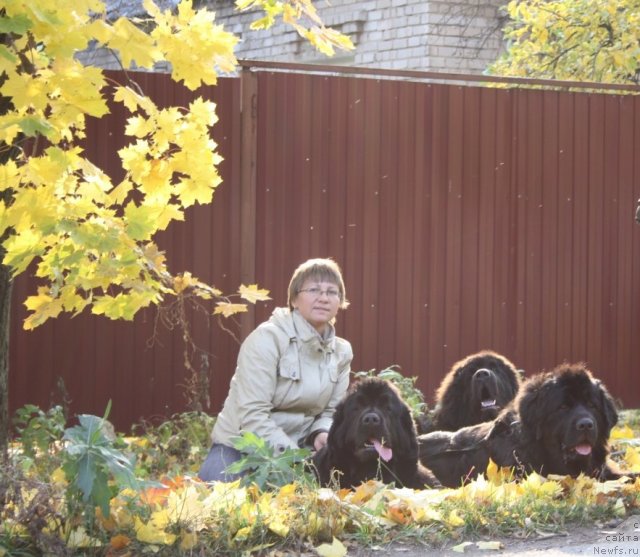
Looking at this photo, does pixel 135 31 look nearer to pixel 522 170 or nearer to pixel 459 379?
pixel 459 379

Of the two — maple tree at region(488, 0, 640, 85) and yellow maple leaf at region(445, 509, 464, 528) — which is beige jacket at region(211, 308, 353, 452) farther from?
maple tree at region(488, 0, 640, 85)

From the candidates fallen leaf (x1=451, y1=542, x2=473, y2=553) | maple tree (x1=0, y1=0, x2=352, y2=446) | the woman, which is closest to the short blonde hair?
the woman

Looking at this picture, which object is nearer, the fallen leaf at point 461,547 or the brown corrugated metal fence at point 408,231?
the fallen leaf at point 461,547

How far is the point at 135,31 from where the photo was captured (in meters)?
4.99

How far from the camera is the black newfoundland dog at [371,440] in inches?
241

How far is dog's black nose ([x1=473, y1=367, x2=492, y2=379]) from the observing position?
7.58 meters

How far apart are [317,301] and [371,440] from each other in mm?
956

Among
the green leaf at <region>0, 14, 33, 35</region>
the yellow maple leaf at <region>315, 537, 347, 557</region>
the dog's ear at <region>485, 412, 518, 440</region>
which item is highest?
the green leaf at <region>0, 14, 33, 35</region>

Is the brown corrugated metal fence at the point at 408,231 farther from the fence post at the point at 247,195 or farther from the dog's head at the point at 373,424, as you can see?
the dog's head at the point at 373,424

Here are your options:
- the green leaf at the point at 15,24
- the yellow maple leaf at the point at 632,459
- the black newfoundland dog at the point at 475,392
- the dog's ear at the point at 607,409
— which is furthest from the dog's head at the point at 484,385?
the green leaf at the point at 15,24

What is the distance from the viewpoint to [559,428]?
6.26 meters

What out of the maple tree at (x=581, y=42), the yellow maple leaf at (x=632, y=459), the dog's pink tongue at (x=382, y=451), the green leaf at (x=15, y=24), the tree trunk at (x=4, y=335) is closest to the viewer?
the green leaf at (x=15, y=24)

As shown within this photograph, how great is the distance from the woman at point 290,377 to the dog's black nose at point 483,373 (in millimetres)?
1038

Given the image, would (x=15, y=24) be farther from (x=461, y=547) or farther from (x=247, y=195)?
(x=247, y=195)
